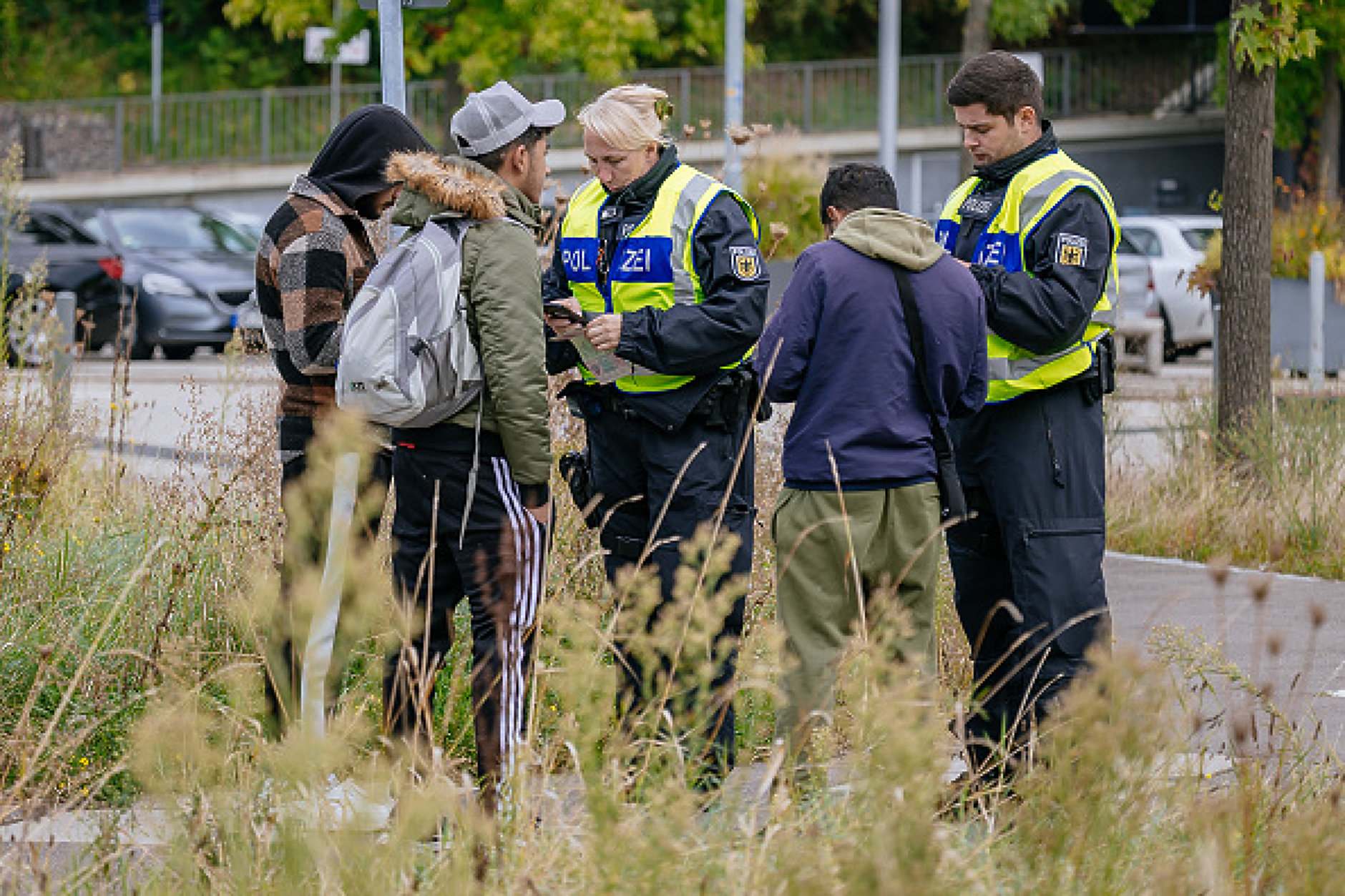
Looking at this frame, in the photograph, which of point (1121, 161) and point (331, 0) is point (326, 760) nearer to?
point (331, 0)

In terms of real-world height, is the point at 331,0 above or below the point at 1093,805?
above

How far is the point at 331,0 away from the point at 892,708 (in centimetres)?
2203

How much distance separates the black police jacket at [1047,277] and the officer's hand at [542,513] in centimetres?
113

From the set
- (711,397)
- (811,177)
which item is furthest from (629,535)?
(811,177)

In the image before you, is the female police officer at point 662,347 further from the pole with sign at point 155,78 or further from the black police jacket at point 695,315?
the pole with sign at point 155,78

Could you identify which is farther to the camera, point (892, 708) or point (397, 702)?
point (397, 702)

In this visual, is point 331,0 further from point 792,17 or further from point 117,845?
point 117,845

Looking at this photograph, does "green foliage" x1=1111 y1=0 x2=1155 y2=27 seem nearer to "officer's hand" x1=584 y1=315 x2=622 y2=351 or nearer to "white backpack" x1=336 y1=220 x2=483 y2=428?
"officer's hand" x1=584 y1=315 x2=622 y2=351

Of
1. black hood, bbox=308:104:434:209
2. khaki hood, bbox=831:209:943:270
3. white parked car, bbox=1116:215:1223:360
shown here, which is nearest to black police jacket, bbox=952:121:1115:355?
khaki hood, bbox=831:209:943:270

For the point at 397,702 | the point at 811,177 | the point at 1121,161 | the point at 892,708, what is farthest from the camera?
the point at 1121,161

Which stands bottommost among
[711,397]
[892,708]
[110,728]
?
[110,728]

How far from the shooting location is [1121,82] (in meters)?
38.0

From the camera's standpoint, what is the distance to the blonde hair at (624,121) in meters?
4.71

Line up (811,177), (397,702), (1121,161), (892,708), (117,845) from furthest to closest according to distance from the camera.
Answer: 1. (1121,161)
2. (811,177)
3. (397,702)
4. (117,845)
5. (892,708)
